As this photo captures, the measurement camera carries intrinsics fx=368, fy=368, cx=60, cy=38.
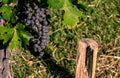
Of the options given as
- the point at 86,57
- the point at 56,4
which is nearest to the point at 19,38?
the point at 56,4

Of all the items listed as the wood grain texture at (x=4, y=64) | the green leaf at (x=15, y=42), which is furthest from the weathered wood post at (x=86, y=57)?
the wood grain texture at (x=4, y=64)

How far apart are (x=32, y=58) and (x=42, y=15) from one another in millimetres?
888

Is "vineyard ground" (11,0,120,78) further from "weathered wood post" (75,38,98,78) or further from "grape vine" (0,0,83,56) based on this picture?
"weathered wood post" (75,38,98,78)

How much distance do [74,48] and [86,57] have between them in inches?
49.1

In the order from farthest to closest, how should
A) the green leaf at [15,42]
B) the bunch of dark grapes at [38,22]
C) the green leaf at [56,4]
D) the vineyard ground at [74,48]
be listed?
1. the vineyard ground at [74,48]
2. the bunch of dark grapes at [38,22]
3. the green leaf at [15,42]
4. the green leaf at [56,4]

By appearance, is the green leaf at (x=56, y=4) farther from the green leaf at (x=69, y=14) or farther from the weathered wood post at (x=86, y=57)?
the weathered wood post at (x=86, y=57)

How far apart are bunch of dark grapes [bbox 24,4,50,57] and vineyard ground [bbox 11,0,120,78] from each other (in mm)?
272

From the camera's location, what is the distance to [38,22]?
3.20 m

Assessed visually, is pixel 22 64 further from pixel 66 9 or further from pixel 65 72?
pixel 66 9

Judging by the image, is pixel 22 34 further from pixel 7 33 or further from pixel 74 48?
pixel 74 48

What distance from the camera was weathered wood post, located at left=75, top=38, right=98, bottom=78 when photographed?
2723 mm

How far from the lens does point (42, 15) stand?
3.15m

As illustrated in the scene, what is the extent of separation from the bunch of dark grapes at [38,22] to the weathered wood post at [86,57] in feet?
1.67

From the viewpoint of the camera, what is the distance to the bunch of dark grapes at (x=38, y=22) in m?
2.98
